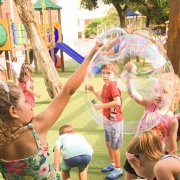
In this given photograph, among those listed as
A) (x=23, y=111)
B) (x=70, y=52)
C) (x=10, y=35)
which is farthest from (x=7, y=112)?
(x=70, y=52)

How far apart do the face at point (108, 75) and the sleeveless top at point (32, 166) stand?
1095 mm

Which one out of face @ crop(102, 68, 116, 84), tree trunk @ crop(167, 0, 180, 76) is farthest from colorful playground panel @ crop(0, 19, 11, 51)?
face @ crop(102, 68, 116, 84)

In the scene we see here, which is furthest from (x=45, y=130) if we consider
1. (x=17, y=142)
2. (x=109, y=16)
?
(x=109, y=16)

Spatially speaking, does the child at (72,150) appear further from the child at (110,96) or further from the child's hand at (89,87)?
the child's hand at (89,87)

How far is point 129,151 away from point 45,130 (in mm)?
736

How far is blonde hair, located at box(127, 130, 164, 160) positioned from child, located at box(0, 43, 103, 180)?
651mm

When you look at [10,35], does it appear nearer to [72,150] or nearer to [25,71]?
[25,71]

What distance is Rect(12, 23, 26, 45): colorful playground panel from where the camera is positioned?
10211 mm

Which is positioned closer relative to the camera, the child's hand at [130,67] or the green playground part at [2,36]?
the child's hand at [130,67]

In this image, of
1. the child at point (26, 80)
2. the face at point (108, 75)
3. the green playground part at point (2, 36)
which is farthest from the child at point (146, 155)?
the green playground part at point (2, 36)

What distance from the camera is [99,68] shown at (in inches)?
91.7

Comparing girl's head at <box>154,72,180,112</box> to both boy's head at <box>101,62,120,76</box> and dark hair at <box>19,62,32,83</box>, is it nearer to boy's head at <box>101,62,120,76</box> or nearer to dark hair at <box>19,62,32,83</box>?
boy's head at <box>101,62,120,76</box>

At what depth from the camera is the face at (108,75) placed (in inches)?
93.6

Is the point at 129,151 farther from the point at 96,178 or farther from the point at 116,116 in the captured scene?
the point at 96,178
